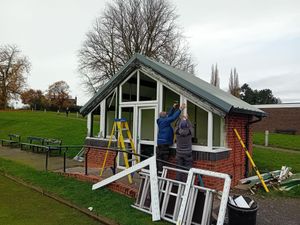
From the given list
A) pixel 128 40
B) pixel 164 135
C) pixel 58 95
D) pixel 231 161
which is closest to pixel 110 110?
pixel 164 135

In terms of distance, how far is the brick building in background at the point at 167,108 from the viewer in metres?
7.47

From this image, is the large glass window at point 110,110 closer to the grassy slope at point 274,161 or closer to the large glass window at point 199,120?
the large glass window at point 199,120

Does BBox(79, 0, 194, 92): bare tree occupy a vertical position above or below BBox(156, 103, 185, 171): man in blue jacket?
above

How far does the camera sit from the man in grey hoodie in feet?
23.4

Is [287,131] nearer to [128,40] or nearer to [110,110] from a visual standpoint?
[128,40]

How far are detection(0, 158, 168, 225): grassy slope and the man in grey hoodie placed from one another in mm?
1656

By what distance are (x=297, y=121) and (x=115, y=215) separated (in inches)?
1195

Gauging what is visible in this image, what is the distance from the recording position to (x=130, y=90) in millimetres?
9523

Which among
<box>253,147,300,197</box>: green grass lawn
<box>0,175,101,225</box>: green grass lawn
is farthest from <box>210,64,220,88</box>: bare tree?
<box>0,175,101,225</box>: green grass lawn

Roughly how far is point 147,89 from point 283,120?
27.1m

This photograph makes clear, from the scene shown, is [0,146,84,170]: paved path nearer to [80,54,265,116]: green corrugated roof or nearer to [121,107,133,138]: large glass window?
[80,54,265,116]: green corrugated roof

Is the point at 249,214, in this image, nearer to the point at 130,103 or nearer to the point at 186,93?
the point at 186,93

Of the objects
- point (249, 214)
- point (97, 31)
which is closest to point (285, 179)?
point (249, 214)

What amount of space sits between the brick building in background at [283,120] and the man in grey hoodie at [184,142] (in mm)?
26116
